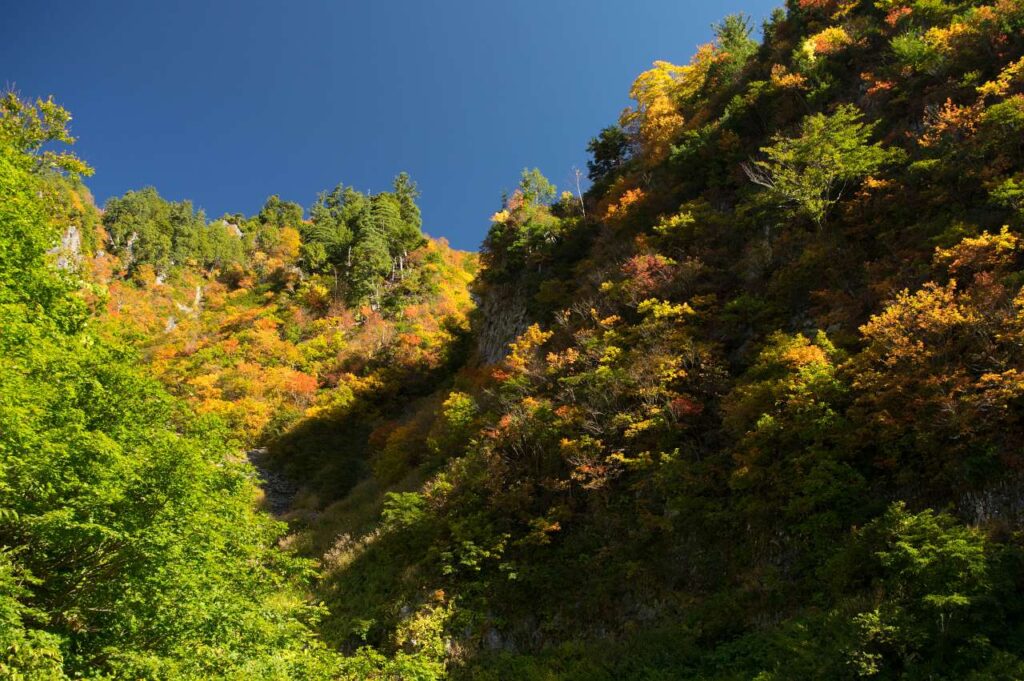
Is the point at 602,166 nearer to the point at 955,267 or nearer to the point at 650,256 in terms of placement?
the point at 650,256

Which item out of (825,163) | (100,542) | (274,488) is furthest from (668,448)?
(274,488)

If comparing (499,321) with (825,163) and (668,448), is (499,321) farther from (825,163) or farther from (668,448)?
(825,163)

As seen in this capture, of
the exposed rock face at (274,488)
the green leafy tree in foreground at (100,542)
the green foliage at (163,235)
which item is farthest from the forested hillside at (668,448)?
the green foliage at (163,235)

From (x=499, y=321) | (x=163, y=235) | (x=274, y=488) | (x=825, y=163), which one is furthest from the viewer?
(x=163, y=235)

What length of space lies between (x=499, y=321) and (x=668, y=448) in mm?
18407

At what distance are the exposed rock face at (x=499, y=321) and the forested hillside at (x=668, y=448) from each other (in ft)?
1.21

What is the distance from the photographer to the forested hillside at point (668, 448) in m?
8.32

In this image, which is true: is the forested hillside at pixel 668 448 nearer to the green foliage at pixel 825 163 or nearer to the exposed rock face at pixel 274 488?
the green foliage at pixel 825 163

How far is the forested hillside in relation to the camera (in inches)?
328

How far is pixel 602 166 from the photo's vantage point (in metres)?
38.6

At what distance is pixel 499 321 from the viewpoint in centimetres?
3212

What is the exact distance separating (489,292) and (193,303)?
4403 cm

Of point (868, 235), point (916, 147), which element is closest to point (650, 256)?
point (868, 235)

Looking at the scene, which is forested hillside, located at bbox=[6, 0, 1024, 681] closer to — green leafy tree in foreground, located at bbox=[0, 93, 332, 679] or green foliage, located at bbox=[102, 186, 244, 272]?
green leafy tree in foreground, located at bbox=[0, 93, 332, 679]
